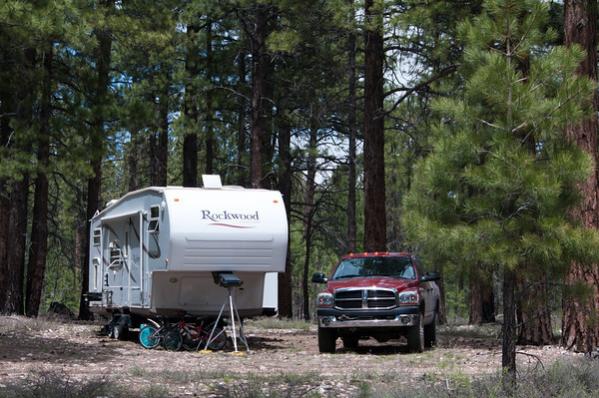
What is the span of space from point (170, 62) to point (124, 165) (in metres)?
16.1

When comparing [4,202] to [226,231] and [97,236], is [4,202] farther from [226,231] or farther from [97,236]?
[226,231]

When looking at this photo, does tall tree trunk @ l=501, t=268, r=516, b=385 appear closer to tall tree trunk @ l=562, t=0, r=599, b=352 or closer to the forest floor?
the forest floor

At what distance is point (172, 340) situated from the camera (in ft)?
50.6

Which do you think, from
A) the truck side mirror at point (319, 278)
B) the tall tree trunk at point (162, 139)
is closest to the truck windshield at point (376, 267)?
the truck side mirror at point (319, 278)

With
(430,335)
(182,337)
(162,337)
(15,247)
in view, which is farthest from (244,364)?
(15,247)

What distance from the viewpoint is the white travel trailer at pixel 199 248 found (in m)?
14.9

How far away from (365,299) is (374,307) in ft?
0.68

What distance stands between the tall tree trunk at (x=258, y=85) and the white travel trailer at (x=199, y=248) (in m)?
6.16

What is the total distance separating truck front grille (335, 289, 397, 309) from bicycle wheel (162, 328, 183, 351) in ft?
10.0

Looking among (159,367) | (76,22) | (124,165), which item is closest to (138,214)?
(76,22)

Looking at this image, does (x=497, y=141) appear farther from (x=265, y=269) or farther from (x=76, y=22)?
(x=76, y=22)

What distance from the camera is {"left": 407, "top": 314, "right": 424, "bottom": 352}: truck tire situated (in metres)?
14.5

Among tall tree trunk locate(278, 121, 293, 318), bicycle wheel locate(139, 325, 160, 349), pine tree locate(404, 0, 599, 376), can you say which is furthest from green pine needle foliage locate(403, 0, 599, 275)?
tall tree trunk locate(278, 121, 293, 318)

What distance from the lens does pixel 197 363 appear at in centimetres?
1285
